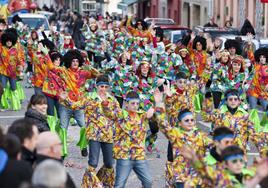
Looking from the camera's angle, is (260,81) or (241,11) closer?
(260,81)

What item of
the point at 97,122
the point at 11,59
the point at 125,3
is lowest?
the point at 97,122

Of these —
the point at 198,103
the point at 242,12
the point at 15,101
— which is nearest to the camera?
the point at 198,103

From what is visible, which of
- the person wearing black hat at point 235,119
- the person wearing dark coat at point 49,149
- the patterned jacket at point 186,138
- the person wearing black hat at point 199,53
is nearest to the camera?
the person wearing dark coat at point 49,149

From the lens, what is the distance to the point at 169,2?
61719 millimetres

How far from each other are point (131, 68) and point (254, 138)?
5927 millimetres

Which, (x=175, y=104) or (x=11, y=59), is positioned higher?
(x=11, y=59)

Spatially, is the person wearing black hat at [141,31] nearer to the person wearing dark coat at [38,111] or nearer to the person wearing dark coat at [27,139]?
the person wearing dark coat at [38,111]

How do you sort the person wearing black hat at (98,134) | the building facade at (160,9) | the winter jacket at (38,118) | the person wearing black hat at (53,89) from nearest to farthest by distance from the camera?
the winter jacket at (38,118) < the person wearing black hat at (98,134) < the person wearing black hat at (53,89) < the building facade at (160,9)

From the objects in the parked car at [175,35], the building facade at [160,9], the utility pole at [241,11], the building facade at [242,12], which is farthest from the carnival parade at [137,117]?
the building facade at [160,9]

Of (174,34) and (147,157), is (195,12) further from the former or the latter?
(147,157)

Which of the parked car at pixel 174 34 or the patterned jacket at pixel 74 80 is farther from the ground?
the parked car at pixel 174 34

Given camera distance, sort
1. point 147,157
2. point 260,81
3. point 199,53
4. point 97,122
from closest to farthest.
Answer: point 97,122
point 147,157
point 260,81
point 199,53

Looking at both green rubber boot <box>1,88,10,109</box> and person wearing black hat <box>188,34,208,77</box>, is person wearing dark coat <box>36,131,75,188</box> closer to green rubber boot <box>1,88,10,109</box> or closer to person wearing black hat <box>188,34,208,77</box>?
person wearing black hat <box>188,34,208,77</box>

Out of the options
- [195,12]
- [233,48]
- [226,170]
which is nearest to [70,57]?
[233,48]
